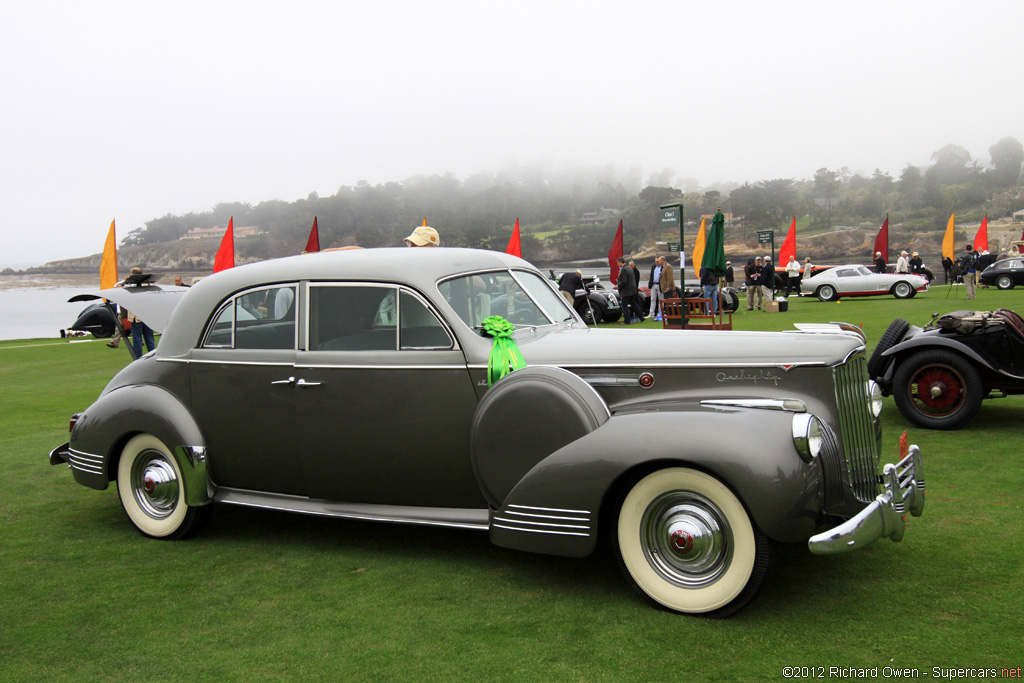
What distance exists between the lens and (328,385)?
13.7 feet

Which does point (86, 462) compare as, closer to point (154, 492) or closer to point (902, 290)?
point (154, 492)

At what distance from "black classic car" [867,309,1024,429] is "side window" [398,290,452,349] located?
4033mm

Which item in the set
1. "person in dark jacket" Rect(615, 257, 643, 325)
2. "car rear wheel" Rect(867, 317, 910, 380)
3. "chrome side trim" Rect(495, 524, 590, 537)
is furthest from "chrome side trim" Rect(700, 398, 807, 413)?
"person in dark jacket" Rect(615, 257, 643, 325)

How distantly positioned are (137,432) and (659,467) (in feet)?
10.9

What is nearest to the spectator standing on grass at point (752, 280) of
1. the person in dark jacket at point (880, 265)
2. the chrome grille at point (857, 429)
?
the person in dark jacket at point (880, 265)

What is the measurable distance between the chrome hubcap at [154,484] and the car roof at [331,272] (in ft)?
2.30

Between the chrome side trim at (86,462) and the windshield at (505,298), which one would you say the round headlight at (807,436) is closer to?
the windshield at (505,298)

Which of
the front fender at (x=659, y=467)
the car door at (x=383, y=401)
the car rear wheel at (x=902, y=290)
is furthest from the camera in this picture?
the car rear wheel at (x=902, y=290)

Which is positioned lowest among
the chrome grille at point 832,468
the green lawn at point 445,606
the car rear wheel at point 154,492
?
the green lawn at point 445,606

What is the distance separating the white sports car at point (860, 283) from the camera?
1029 inches

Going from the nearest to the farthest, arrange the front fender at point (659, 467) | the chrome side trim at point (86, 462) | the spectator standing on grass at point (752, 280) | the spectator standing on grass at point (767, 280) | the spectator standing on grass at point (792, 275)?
the front fender at point (659, 467) → the chrome side trim at point (86, 462) → the spectator standing on grass at point (767, 280) → the spectator standing on grass at point (752, 280) → the spectator standing on grass at point (792, 275)

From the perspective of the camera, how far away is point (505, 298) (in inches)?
175

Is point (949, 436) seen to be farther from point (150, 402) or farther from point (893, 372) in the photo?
point (150, 402)

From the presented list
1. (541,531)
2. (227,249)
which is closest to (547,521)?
(541,531)
